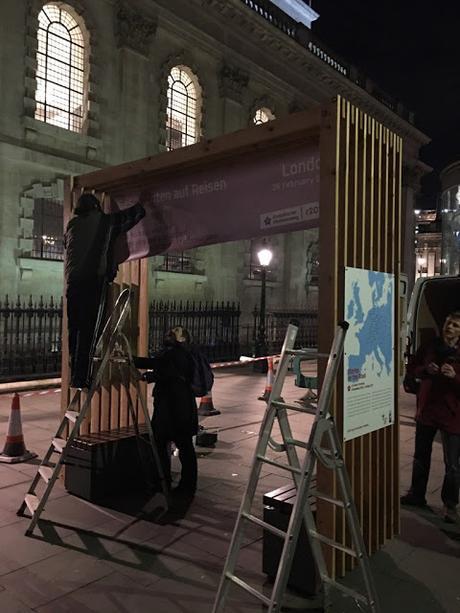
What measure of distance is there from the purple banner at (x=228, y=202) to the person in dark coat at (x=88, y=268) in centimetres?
32

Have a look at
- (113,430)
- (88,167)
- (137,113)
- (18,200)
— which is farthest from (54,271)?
(113,430)

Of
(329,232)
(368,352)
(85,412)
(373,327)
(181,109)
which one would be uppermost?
(181,109)

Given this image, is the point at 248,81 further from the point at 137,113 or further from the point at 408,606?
the point at 408,606

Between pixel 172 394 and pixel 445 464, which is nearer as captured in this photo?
pixel 445 464

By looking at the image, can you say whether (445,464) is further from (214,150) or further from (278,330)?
(278,330)

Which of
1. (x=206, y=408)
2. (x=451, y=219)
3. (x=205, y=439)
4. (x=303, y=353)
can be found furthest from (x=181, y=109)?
(x=303, y=353)

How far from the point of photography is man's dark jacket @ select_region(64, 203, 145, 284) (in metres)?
5.49

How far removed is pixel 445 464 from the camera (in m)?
5.33

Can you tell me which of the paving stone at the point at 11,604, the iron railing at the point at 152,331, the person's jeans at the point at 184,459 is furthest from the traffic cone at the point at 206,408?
the paving stone at the point at 11,604

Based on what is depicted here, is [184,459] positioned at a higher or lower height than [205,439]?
higher

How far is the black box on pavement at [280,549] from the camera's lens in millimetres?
3766

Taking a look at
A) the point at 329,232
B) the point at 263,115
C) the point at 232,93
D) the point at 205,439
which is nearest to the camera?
the point at 329,232

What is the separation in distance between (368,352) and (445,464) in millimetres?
1907

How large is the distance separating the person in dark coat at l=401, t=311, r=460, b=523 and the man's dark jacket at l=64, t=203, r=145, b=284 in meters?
3.27
